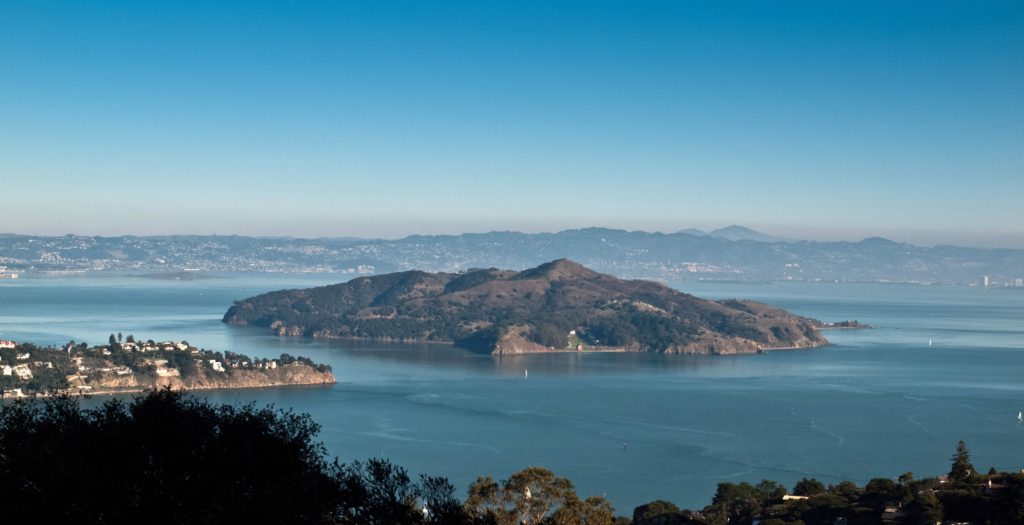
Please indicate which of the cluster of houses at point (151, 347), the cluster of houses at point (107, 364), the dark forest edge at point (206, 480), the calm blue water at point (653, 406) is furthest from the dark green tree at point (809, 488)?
the cluster of houses at point (151, 347)

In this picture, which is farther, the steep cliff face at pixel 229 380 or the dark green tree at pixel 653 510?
the steep cliff face at pixel 229 380

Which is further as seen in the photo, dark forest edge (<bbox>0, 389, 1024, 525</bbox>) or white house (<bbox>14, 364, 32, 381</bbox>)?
white house (<bbox>14, 364, 32, 381</bbox>)

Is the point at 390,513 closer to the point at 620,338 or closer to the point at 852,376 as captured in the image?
the point at 852,376

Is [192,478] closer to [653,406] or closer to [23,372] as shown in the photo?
[653,406]

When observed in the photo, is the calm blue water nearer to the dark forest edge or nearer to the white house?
the white house

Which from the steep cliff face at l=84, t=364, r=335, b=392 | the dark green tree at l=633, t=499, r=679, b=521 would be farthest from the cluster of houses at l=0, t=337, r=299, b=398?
the dark green tree at l=633, t=499, r=679, b=521

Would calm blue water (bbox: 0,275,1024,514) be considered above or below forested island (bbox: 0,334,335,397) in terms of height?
below

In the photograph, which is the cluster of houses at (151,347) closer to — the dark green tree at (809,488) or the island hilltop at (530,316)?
the island hilltop at (530,316)

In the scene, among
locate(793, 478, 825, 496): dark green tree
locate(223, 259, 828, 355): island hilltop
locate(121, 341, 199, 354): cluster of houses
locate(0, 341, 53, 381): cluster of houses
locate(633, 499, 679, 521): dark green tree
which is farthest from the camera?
locate(223, 259, 828, 355): island hilltop
